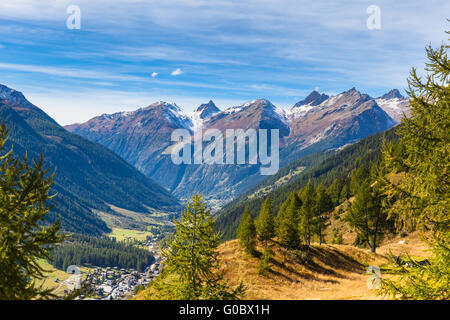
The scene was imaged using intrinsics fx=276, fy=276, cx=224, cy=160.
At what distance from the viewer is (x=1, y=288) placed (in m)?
9.78

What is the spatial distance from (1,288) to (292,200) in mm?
46570

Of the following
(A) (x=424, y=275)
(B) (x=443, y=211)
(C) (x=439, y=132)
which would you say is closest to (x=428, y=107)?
(C) (x=439, y=132)

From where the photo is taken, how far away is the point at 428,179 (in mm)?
10383

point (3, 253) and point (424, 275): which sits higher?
point (3, 253)

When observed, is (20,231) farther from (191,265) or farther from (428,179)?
(428,179)

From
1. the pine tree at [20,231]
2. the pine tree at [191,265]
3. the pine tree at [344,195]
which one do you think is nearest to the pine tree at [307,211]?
the pine tree at [191,265]

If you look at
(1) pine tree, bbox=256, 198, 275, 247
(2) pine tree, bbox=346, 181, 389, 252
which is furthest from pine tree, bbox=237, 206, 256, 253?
(2) pine tree, bbox=346, 181, 389, 252

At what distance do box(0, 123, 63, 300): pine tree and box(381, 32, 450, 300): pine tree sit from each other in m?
13.6

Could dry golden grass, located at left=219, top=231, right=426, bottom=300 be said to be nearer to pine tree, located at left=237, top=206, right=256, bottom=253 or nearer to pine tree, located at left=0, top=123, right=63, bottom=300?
pine tree, located at left=237, top=206, right=256, bottom=253

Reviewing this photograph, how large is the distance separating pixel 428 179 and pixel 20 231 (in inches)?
611

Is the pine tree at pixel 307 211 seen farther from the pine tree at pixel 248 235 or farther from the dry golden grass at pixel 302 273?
the pine tree at pixel 248 235

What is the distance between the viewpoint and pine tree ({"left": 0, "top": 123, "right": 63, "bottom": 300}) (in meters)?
9.99
